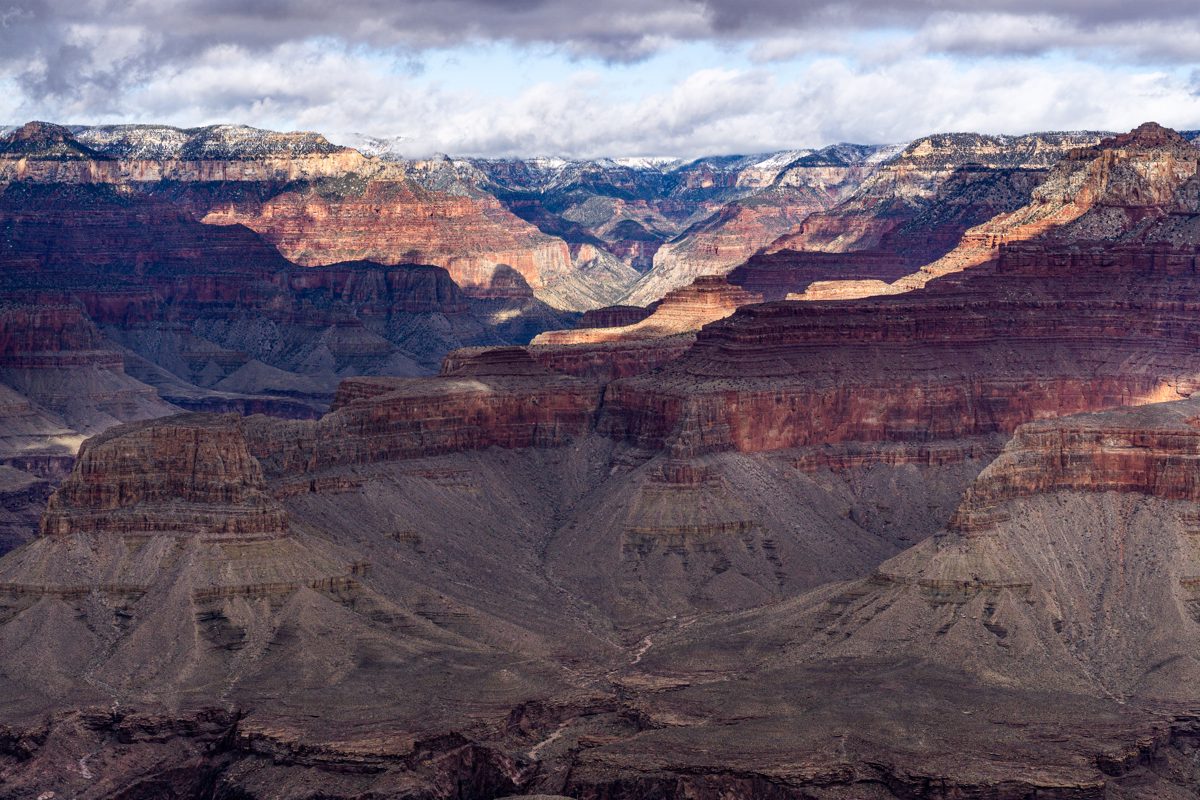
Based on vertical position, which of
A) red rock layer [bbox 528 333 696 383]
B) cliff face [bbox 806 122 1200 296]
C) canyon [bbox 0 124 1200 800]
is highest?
cliff face [bbox 806 122 1200 296]

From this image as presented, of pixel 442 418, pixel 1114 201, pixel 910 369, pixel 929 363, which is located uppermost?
pixel 1114 201

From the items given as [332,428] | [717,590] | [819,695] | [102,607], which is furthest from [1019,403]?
[102,607]

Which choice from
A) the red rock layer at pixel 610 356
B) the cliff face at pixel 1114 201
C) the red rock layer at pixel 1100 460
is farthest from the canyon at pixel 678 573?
the cliff face at pixel 1114 201

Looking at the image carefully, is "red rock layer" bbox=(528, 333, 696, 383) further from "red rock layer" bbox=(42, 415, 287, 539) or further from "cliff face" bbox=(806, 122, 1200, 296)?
"red rock layer" bbox=(42, 415, 287, 539)

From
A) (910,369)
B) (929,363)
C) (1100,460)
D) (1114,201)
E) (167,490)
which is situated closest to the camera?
(167,490)

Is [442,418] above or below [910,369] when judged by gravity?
below

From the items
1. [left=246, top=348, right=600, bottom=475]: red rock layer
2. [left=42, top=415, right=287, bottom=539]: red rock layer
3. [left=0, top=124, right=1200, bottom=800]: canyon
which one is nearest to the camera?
[left=0, top=124, right=1200, bottom=800]: canyon

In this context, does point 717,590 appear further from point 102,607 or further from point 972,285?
point 972,285

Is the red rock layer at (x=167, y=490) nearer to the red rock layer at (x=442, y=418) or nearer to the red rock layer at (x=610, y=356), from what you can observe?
the red rock layer at (x=442, y=418)

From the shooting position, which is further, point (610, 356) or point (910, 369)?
point (610, 356)

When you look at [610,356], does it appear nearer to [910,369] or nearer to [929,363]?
[910,369]

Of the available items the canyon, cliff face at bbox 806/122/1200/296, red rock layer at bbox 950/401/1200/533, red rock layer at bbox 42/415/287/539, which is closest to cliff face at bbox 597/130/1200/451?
the canyon

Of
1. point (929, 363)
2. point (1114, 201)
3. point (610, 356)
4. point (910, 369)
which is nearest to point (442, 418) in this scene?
point (910, 369)
